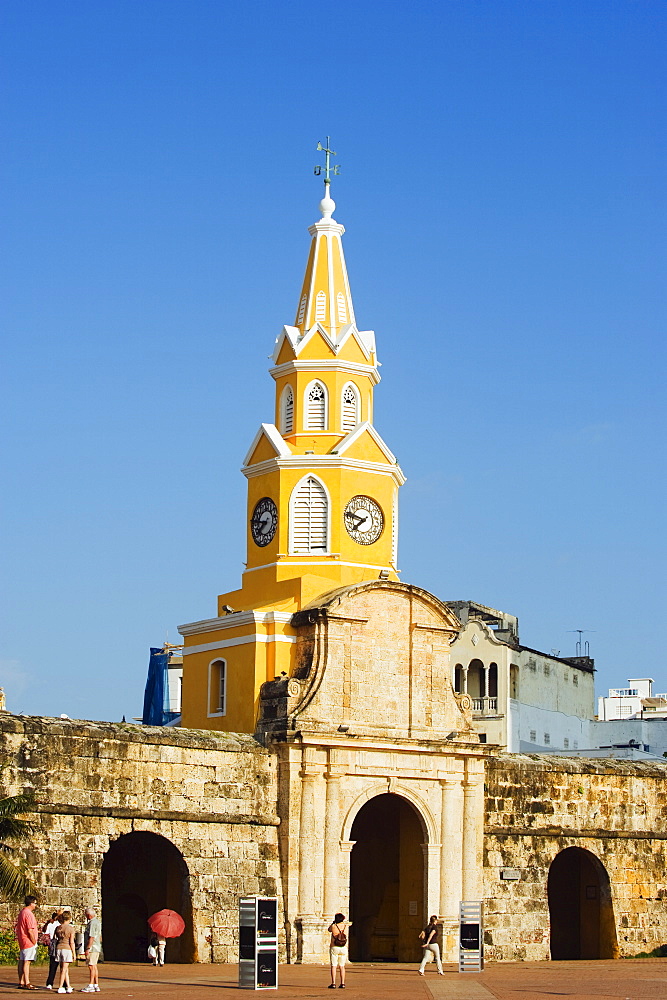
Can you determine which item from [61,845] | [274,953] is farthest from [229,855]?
[274,953]

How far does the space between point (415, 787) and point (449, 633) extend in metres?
4.18

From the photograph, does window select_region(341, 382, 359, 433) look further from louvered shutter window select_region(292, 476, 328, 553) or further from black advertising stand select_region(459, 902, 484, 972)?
black advertising stand select_region(459, 902, 484, 972)

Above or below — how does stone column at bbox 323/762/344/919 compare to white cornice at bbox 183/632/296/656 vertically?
below

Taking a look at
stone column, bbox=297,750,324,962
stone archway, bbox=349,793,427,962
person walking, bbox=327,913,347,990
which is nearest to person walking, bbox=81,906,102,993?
person walking, bbox=327,913,347,990

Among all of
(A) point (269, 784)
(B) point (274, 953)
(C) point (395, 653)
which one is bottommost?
(B) point (274, 953)

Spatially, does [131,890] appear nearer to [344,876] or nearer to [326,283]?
[344,876]

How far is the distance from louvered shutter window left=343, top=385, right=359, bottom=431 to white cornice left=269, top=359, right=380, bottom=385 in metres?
0.50

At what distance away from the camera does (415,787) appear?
40375mm

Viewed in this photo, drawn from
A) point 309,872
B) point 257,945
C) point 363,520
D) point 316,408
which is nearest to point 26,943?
point 257,945

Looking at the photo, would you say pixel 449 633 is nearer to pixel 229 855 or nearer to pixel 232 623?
pixel 232 623

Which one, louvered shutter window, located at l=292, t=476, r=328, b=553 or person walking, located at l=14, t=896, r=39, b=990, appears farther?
louvered shutter window, located at l=292, t=476, r=328, b=553

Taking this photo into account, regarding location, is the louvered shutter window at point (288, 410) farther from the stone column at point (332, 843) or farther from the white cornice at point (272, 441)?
the stone column at point (332, 843)

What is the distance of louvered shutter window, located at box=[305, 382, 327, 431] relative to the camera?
148ft

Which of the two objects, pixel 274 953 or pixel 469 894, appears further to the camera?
pixel 469 894
